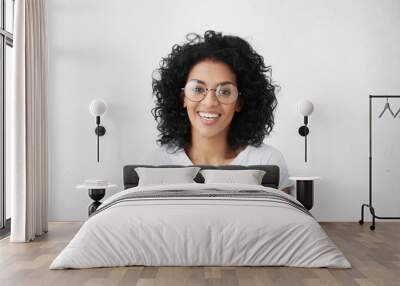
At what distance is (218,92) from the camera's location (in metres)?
6.51

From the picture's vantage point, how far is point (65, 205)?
22.6ft

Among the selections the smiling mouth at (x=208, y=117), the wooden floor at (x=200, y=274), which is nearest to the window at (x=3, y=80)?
the wooden floor at (x=200, y=274)

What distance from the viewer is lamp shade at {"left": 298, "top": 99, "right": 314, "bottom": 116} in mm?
6645

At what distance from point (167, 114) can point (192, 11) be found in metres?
1.27

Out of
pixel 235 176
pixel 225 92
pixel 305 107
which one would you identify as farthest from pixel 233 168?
pixel 305 107

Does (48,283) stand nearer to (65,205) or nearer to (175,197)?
(175,197)

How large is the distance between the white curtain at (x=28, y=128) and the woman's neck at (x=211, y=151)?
171cm

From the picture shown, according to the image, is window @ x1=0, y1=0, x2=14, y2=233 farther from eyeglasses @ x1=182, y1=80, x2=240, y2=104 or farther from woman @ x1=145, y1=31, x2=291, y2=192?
eyeglasses @ x1=182, y1=80, x2=240, y2=104

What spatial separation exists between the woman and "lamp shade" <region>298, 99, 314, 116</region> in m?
0.31

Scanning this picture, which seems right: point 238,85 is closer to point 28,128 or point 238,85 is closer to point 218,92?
point 218,92

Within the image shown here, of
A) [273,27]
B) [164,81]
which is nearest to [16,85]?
[164,81]

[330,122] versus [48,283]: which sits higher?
[330,122]

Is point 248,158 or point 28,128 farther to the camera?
point 248,158

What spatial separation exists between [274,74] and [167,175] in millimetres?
1797
